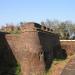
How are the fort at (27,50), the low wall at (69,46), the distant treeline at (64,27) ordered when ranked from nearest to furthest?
1. the fort at (27,50)
2. the low wall at (69,46)
3. the distant treeline at (64,27)

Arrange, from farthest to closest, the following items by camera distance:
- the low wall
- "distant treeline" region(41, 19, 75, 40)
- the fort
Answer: "distant treeline" region(41, 19, 75, 40) → the low wall → the fort

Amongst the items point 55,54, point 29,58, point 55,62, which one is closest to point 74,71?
point 29,58

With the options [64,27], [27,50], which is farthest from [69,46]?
[64,27]

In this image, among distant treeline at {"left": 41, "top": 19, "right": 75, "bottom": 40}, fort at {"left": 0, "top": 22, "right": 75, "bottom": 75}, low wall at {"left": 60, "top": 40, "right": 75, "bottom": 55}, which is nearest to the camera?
fort at {"left": 0, "top": 22, "right": 75, "bottom": 75}

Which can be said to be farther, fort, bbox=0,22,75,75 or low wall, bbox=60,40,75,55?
low wall, bbox=60,40,75,55

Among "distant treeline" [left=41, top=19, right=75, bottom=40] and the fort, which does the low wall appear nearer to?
the fort

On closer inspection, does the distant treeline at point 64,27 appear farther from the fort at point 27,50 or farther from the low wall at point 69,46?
the fort at point 27,50

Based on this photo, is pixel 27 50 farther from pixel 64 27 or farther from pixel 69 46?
pixel 64 27

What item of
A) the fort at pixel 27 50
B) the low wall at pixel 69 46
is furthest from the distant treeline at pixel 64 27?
the fort at pixel 27 50

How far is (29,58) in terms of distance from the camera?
15.3 m

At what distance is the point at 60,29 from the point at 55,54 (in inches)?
971

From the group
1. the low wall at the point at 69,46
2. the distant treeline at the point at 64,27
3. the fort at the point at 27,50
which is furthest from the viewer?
the distant treeline at the point at 64,27

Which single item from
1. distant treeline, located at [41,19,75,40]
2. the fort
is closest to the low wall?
the fort

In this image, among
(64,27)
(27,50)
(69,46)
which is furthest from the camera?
(64,27)
